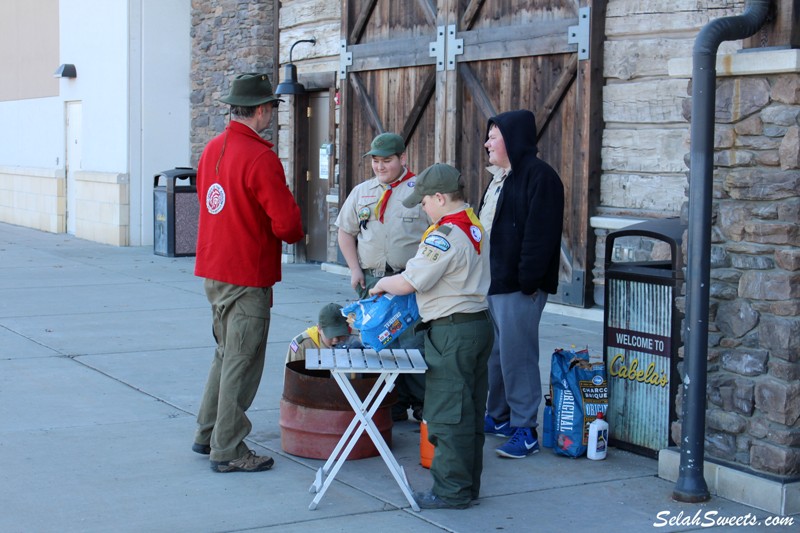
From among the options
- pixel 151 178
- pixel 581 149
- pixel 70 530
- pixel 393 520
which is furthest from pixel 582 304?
pixel 151 178

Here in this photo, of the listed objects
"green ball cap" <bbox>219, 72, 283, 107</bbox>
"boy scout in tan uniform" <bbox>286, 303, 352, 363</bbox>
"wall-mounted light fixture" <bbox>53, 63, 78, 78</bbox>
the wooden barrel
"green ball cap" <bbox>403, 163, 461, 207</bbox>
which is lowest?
the wooden barrel

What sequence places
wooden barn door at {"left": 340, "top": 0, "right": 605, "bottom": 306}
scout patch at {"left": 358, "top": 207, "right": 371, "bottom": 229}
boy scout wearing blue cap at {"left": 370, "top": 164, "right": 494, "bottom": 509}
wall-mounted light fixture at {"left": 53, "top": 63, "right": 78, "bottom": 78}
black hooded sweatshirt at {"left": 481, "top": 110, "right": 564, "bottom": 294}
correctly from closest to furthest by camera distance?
1. boy scout wearing blue cap at {"left": 370, "top": 164, "right": 494, "bottom": 509}
2. black hooded sweatshirt at {"left": 481, "top": 110, "right": 564, "bottom": 294}
3. scout patch at {"left": 358, "top": 207, "right": 371, "bottom": 229}
4. wooden barn door at {"left": 340, "top": 0, "right": 605, "bottom": 306}
5. wall-mounted light fixture at {"left": 53, "top": 63, "right": 78, "bottom": 78}

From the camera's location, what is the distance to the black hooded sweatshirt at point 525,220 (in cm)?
612

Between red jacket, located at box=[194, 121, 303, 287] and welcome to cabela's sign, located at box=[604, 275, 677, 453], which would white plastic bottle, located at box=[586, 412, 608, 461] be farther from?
red jacket, located at box=[194, 121, 303, 287]

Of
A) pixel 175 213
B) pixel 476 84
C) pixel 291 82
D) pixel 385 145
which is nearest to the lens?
pixel 385 145

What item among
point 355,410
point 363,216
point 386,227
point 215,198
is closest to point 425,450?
point 355,410

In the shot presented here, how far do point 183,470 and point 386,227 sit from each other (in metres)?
1.84

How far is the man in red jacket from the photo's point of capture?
18.9ft

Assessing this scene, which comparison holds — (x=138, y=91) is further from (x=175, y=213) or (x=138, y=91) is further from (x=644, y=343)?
(x=644, y=343)

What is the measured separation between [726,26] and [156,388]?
457 cm

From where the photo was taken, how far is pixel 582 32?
1042 centimetres

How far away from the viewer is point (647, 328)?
20.1 ft

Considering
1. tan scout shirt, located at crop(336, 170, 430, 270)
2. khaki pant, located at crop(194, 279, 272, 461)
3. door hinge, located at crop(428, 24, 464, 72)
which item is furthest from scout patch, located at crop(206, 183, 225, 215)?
door hinge, located at crop(428, 24, 464, 72)

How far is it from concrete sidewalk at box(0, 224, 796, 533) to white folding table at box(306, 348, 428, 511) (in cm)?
11
